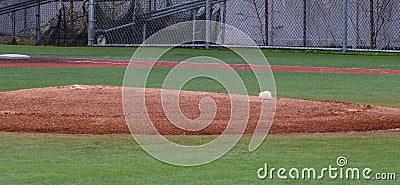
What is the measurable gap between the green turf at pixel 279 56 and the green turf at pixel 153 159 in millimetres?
10029

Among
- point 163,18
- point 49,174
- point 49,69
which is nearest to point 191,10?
point 163,18

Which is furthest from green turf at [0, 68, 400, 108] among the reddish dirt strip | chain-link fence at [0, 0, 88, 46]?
chain-link fence at [0, 0, 88, 46]

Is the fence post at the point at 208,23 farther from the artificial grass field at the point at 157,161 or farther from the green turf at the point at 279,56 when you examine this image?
the artificial grass field at the point at 157,161

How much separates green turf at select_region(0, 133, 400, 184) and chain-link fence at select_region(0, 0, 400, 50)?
13875 millimetres

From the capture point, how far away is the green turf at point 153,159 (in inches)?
199

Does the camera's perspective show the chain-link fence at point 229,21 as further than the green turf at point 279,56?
Yes

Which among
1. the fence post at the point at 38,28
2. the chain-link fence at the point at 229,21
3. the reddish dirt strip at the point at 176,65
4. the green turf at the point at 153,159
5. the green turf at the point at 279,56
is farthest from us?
the fence post at the point at 38,28

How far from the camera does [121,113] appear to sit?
8.41m

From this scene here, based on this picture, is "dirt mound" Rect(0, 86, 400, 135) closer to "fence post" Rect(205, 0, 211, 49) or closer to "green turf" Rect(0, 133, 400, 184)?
"green turf" Rect(0, 133, 400, 184)

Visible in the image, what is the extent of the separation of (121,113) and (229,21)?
16.3 m

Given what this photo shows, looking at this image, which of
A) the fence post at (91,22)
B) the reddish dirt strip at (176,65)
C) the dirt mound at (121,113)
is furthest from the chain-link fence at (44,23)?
the dirt mound at (121,113)

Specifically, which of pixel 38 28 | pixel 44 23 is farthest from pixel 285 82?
pixel 44 23

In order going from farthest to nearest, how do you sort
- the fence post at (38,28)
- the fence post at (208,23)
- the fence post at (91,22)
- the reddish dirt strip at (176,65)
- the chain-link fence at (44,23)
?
the chain-link fence at (44,23) < the fence post at (38,28) < the fence post at (91,22) < the fence post at (208,23) < the reddish dirt strip at (176,65)

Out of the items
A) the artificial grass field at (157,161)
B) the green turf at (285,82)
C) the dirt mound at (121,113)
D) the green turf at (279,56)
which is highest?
the artificial grass field at (157,161)
